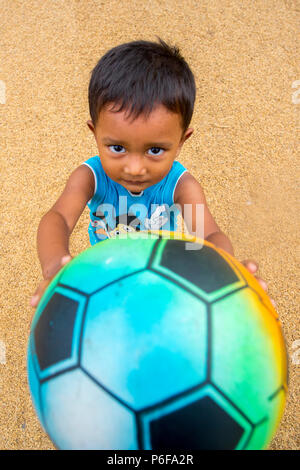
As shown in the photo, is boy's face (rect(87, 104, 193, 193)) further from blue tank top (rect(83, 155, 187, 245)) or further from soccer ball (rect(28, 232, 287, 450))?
soccer ball (rect(28, 232, 287, 450))

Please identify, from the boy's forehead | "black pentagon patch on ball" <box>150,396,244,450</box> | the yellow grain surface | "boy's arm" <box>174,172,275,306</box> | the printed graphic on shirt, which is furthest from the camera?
the yellow grain surface

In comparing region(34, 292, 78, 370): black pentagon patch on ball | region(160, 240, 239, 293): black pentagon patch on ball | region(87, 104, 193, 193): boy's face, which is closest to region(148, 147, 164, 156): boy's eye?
region(87, 104, 193, 193): boy's face

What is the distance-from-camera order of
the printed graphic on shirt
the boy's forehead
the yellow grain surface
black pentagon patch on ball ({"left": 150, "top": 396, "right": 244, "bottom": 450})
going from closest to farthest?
black pentagon patch on ball ({"left": 150, "top": 396, "right": 244, "bottom": 450}) < the boy's forehead < the printed graphic on shirt < the yellow grain surface

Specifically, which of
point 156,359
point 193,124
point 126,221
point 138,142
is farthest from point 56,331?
point 193,124

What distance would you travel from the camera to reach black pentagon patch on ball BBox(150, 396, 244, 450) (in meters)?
0.54

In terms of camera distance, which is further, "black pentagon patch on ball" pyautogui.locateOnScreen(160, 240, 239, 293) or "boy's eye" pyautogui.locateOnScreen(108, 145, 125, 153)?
"boy's eye" pyautogui.locateOnScreen(108, 145, 125, 153)

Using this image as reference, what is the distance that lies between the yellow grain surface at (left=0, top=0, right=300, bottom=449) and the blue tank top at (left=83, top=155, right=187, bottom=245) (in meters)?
0.39

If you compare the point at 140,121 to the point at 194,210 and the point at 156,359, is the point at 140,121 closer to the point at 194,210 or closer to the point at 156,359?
the point at 194,210

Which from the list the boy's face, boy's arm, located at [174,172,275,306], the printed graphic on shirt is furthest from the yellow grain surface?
the boy's face

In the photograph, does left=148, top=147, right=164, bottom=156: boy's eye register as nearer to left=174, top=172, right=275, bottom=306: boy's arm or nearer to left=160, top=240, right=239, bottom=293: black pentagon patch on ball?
left=174, top=172, right=275, bottom=306: boy's arm

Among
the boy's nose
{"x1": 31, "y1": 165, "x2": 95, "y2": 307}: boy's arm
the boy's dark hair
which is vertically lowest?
{"x1": 31, "y1": 165, "x2": 95, "y2": 307}: boy's arm

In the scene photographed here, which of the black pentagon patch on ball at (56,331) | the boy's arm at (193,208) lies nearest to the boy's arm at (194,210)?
the boy's arm at (193,208)

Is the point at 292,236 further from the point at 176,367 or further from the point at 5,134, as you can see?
the point at 5,134

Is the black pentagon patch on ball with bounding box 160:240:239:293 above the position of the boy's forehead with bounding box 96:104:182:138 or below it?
below
